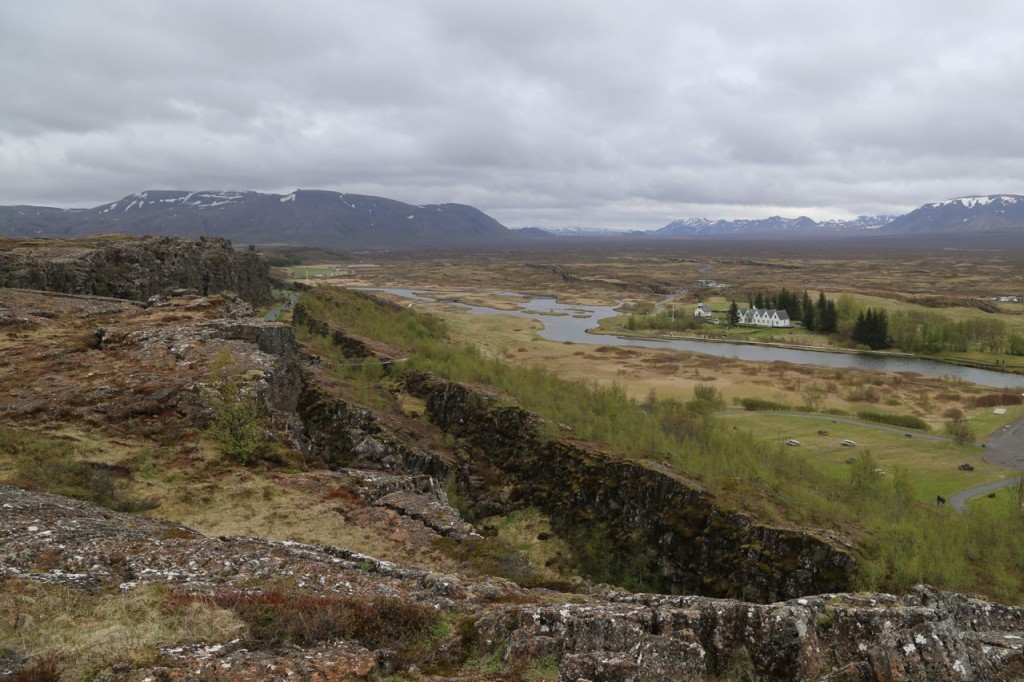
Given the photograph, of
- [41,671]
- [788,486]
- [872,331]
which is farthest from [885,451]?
[872,331]

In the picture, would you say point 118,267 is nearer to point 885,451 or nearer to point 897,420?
A: point 885,451

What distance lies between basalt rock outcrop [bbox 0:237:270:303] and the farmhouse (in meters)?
123

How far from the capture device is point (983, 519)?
36000mm

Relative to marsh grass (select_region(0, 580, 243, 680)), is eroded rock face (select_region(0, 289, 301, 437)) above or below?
above

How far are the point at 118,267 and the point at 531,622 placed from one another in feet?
205

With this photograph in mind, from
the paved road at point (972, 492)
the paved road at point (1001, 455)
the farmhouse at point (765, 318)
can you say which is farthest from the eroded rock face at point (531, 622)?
the farmhouse at point (765, 318)

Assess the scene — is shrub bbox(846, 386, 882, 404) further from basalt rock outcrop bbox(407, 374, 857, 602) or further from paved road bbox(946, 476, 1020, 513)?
basalt rock outcrop bbox(407, 374, 857, 602)

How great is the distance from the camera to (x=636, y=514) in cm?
3061

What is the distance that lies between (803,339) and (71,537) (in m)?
143

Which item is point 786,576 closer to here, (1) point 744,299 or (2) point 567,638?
(2) point 567,638

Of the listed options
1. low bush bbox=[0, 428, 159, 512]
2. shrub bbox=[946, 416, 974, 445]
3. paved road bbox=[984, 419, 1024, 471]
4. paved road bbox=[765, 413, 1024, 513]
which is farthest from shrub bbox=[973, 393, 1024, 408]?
low bush bbox=[0, 428, 159, 512]

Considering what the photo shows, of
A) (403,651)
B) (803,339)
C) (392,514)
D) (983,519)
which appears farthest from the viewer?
(803,339)

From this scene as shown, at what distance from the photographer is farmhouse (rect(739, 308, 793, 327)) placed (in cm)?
14750

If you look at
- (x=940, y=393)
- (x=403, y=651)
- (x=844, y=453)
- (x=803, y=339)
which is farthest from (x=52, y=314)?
(x=803, y=339)
